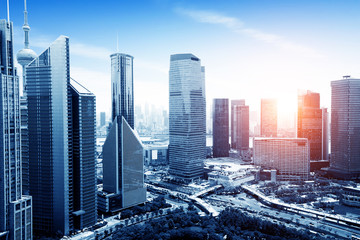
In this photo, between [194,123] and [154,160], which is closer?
[194,123]

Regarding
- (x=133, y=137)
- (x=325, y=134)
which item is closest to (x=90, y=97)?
(x=133, y=137)

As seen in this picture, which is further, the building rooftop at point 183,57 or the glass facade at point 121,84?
the building rooftop at point 183,57

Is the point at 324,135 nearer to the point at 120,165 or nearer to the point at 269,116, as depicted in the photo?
the point at 269,116

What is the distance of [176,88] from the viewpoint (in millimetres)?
58031

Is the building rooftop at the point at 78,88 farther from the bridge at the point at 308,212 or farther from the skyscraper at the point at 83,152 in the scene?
the bridge at the point at 308,212

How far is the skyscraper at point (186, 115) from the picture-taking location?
5706 centimetres

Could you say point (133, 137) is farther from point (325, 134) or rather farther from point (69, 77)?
point (325, 134)

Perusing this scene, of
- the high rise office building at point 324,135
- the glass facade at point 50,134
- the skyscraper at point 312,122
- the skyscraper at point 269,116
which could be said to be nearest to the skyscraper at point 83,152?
the glass facade at point 50,134

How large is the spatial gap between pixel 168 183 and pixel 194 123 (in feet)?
43.6

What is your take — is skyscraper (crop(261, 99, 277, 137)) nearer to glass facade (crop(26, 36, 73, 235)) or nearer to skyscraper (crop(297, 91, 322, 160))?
skyscraper (crop(297, 91, 322, 160))

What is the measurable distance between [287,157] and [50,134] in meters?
48.7

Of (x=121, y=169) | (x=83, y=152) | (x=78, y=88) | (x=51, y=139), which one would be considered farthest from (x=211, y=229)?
(x=78, y=88)

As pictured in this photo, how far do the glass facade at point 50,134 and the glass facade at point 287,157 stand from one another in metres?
45.4

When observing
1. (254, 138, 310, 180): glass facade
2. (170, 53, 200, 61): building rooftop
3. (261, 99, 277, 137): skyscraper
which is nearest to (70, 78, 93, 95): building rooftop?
(170, 53, 200, 61): building rooftop
